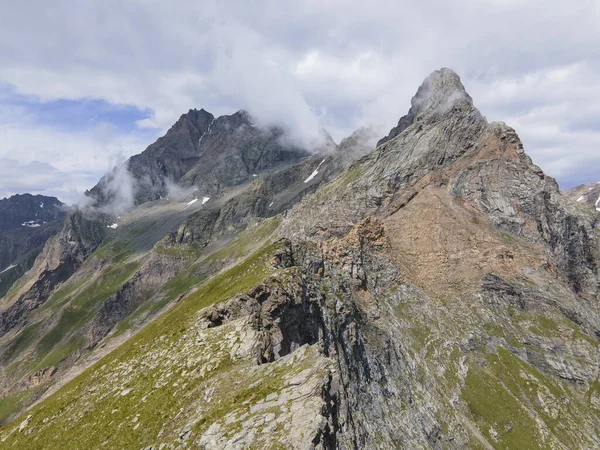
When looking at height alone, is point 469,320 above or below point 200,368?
below

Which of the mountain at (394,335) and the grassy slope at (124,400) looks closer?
the grassy slope at (124,400)

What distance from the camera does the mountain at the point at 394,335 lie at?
30.8 metres

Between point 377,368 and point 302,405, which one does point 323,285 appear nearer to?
point 377,368

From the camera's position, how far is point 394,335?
82.9 meters

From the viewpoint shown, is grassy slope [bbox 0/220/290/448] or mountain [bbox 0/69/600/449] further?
mountain [bbox 0/69/600/449]

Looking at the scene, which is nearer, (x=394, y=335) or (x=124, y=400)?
(x=124, y=400)

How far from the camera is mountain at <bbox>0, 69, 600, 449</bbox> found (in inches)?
1214

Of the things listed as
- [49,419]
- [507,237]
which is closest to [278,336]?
[49,419]

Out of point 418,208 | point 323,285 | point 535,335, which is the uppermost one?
point 418,208

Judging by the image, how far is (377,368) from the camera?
70.1 m

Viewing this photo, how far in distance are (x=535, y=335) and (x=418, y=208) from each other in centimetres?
4665

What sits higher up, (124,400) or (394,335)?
(124,400)

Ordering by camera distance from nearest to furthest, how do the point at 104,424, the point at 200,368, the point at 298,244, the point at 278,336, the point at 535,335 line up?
the point at 104,424
the point at 200,368
the point at 278,336
the point at 298,244
the point at 535,335

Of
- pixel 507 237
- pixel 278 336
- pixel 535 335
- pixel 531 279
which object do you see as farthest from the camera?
pixel 507 237
